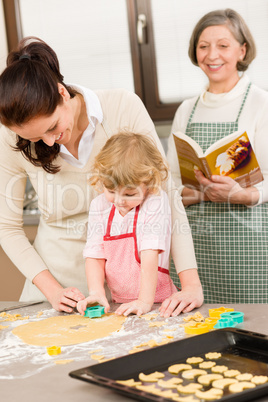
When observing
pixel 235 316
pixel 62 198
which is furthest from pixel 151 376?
pixel 62 198

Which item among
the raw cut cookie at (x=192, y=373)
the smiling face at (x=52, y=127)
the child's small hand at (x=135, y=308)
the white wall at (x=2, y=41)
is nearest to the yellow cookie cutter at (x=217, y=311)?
the child's small hand at (x=135, y=308)

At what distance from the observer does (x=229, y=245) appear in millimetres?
2178

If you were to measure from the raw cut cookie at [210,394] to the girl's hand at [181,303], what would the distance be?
19.6 inches

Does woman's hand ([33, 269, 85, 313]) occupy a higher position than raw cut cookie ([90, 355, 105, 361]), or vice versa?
raw cut cookie ([90, 355, 105, 361])

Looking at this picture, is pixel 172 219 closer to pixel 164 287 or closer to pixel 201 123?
pixel 164 287

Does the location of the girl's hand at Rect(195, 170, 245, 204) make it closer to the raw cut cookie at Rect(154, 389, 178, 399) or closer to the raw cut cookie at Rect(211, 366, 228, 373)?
the raw cut cookie at Rect(211, 366, 228, 373)

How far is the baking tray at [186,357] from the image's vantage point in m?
0.84

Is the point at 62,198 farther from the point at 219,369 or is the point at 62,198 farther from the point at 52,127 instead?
the point at 219,369

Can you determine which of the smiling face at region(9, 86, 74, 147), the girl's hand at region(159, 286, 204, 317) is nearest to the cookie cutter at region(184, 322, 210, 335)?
the girl's hand at region(159, 286, 204, 317)

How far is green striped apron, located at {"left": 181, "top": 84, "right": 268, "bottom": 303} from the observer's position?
2146 millimetres

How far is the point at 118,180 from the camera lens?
1446 mm

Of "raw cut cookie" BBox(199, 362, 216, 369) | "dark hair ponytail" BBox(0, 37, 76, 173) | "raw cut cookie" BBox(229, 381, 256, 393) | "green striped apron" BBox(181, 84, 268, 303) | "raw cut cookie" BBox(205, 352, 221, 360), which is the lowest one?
"green striped apron" BBox(181, 84, 268, 303)

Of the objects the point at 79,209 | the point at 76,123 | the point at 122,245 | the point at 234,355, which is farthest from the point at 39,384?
the point at 76,123

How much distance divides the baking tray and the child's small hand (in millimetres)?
326
